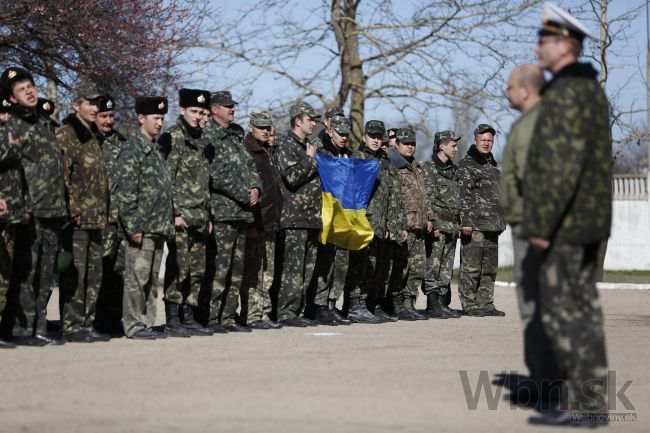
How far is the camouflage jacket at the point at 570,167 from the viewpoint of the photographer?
23.8 ft

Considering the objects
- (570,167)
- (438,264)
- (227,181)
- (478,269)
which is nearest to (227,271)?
(227,181)

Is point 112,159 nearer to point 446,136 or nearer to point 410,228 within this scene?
point 410,228

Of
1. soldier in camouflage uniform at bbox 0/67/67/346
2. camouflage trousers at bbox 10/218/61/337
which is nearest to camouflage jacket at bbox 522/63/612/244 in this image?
soldier in camouflage uniform at bbox 0/67/67/346

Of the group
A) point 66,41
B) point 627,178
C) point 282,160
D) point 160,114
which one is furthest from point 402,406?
point 627,178

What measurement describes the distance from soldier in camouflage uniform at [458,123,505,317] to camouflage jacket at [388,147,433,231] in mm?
656

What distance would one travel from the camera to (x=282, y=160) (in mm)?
14117

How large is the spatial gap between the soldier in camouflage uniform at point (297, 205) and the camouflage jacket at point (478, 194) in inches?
108

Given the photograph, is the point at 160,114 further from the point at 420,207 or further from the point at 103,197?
the point at 420,207

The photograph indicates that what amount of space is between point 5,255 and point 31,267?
1.11 feet

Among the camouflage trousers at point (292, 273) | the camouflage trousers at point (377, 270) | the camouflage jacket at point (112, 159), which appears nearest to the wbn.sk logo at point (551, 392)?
the camouflage jacket at point (112, 159)

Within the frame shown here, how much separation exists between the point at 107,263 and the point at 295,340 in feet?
6.60

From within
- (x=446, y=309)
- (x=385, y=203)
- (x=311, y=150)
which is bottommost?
(x=446, y=309)

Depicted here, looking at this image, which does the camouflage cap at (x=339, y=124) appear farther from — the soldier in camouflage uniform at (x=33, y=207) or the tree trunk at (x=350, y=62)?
the tree trunk at (x=350, y=62)

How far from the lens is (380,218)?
15203mm
